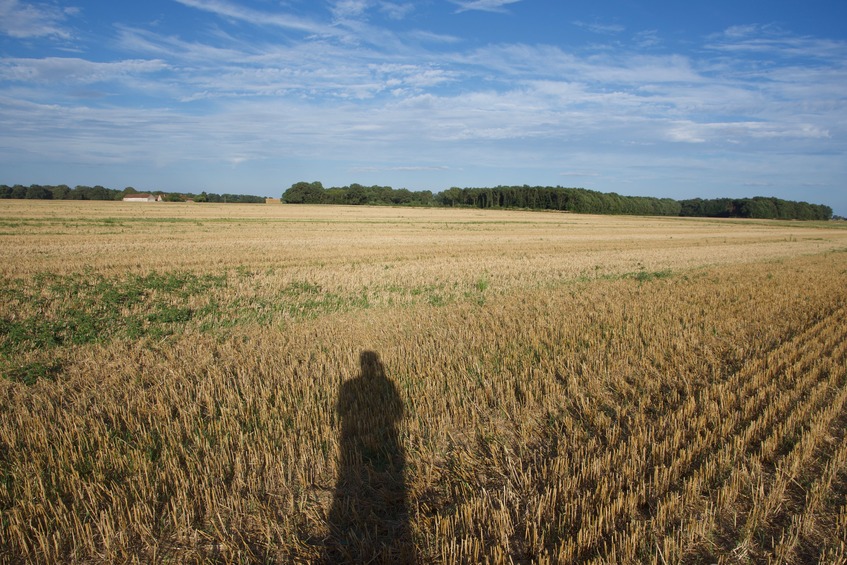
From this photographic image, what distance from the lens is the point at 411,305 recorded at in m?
11.3

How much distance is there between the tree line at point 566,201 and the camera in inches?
4724

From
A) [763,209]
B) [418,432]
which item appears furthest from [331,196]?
[418,432]

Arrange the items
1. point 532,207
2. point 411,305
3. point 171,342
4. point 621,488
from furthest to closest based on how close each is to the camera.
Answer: point 532,207
point 411,305
point 171,342
point 621,488

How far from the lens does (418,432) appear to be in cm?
477

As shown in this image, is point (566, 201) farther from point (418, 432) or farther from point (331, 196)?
point (418, 432)

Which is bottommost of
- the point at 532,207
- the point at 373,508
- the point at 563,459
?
the point at 373,508

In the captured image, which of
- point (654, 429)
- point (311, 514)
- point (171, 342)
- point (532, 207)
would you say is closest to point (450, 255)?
point (171, 342)

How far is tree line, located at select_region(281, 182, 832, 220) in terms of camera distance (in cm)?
12000

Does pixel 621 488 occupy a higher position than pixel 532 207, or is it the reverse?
pixel 532 207

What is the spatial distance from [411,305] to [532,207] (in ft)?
401

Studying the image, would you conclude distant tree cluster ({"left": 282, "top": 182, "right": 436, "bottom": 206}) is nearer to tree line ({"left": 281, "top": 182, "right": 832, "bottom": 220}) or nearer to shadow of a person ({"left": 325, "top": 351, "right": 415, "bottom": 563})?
tree line ({"left": 281, "top": 182, "right": 832, "bottom": 220})

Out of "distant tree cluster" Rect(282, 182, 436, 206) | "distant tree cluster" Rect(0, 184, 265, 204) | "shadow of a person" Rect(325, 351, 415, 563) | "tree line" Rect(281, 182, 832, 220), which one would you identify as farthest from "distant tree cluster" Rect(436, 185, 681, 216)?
"shadow of a person" Rect(325, 351, 415, 563)

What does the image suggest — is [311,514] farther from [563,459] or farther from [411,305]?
[411,305]

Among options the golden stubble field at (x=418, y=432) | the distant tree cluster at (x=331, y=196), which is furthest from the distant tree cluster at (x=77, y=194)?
the golden stubble field at (x=418, y=432)
